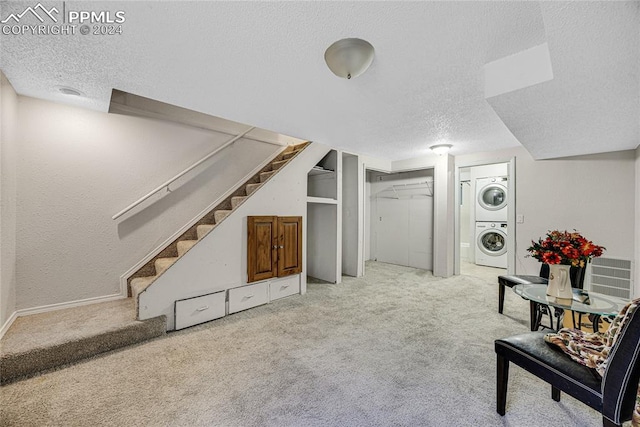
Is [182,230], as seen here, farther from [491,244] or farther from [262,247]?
[491,244]

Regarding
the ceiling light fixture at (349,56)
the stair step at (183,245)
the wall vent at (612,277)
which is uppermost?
the ceiling light fixture at (349,56)

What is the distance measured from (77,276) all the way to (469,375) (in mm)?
3813

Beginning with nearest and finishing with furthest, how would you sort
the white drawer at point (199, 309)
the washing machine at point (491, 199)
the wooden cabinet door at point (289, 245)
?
the white drawer at point (199, 309) → the wooden cabinet door at point (289, 245) → the washing machine at point (491, 199)

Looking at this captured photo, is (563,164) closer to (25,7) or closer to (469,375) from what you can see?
(469,375)

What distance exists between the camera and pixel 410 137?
12.2 ft

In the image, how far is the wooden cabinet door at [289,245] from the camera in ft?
11.6

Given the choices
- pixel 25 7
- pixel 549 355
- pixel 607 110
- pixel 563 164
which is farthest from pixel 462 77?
pixel 563 164

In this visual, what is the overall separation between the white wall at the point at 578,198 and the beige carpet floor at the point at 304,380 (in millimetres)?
1857

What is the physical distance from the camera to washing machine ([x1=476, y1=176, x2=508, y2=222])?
5.46 metres

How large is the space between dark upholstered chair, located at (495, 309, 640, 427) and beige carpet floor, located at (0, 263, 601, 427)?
0.41 m

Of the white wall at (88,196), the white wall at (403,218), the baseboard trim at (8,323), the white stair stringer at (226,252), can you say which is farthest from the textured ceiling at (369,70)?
the white wall at (403,218)

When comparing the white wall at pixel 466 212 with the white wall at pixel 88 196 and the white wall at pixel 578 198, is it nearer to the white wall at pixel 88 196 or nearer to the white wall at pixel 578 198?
the white wall at pixel 578 198

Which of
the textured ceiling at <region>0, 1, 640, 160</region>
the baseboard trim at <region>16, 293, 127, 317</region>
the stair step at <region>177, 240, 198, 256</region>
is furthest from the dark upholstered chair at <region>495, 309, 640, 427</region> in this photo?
the baseboard trim at <region>16, 293, 127, 317</region>

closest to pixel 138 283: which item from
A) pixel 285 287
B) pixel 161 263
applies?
pixel 161 263
